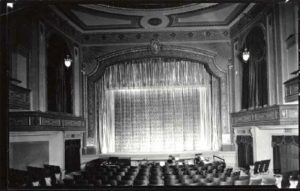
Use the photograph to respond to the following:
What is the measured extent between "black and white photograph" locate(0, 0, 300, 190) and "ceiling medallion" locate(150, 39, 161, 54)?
49 millimetres

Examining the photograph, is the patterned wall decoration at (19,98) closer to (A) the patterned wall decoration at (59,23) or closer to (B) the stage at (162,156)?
(A) the patterned wall decoration at (59,23)

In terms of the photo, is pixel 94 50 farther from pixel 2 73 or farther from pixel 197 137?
pixel 2 73

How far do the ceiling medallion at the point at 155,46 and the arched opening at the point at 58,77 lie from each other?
3855 mm

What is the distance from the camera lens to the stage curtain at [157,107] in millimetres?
18031

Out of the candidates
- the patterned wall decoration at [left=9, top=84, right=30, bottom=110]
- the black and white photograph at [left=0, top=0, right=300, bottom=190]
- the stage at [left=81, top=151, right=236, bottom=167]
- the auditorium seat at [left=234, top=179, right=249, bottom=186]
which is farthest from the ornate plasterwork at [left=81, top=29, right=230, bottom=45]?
the auditorium seat at [left=234, top=179, right=249, bottom=186]

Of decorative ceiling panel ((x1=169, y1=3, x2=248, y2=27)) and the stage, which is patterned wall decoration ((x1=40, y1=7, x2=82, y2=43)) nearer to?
decorative ceiling panel ((x1=169, y1=3, x2=248, y2=27))

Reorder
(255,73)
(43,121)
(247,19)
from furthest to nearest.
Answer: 1. (247,19)
2. (255,73)
3. (43,121)

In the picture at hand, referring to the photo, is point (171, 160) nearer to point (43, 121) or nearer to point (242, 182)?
point (43, 121)

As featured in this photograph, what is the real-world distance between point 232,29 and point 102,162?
8.52 m

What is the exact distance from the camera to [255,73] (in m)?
14.5

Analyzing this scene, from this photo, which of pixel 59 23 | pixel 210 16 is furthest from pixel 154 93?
pixel 59 23

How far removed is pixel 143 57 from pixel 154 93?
2.64 metres

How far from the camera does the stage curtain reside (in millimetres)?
18031

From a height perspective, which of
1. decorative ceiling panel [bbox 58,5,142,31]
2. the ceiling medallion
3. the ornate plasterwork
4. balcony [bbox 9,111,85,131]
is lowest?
balcony [bbox 9,111,85,131]
